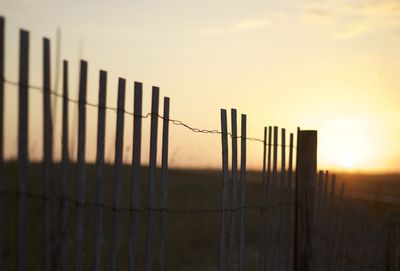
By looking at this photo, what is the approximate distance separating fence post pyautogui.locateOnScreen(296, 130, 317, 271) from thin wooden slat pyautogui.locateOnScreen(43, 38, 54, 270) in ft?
8.63

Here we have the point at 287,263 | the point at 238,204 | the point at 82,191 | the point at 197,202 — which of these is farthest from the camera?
the point at 197,202

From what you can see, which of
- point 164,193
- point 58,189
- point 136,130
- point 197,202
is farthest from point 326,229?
point 197,202

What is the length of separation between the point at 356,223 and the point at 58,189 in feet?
15.1

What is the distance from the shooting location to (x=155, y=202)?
3430mm

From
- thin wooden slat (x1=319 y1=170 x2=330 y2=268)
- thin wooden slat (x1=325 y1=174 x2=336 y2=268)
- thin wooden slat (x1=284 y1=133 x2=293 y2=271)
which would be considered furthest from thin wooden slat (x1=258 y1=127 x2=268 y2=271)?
thin wooden slat (x1=325 y1=174 x2=336 y2=268)

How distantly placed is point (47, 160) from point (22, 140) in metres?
0.16

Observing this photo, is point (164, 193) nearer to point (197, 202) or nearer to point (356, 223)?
point (356, 223)

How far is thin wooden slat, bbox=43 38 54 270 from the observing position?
2.49 meters

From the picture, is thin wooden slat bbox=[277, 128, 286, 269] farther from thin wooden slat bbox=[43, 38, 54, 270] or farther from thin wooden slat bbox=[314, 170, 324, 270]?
thin wooden slat bbox=[43, 38, 54, 270]

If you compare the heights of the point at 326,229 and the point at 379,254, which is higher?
→ the point at 326,229

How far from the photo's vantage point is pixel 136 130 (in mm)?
2961

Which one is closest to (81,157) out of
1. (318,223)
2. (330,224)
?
(318,223)

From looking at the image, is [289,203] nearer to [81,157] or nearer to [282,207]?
[282,207]

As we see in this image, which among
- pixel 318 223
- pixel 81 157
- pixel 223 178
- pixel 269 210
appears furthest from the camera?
pixel 318 223
